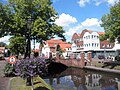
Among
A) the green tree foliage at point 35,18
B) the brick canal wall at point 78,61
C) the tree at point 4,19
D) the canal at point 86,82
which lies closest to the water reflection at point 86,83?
the canal at point 86,82

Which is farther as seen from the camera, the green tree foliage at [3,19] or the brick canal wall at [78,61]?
the brick canal wall at [78,61]

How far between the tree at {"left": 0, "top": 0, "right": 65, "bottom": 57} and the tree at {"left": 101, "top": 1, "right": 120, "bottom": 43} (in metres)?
9.41

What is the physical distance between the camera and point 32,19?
174 feet

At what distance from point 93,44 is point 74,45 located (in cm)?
1701

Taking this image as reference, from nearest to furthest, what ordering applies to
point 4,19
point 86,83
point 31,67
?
point 31,67 < point 86,83 < point 4,19

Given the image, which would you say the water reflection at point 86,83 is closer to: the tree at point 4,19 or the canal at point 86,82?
the canal at point 86,82

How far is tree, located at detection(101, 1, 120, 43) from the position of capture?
4934 cm

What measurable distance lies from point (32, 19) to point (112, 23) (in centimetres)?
1601

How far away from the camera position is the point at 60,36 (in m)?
56.3

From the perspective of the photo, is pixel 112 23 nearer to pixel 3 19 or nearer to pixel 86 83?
pixel 86 83

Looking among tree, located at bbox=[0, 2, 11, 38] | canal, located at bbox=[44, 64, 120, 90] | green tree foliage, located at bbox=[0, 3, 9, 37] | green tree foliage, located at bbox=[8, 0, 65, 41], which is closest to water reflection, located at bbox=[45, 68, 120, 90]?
canal, located at bbox=[44, 64, 120, 90]

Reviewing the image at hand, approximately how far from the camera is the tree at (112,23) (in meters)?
49.3

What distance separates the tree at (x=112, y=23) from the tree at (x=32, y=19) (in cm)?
Answer: 941

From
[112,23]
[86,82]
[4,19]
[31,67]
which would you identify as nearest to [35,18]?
[4,19]
